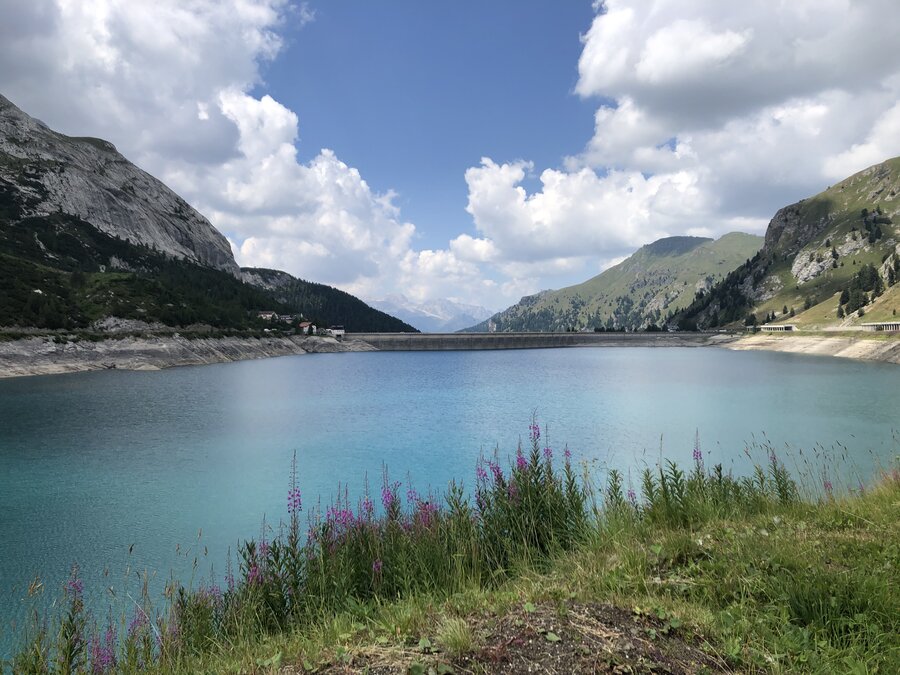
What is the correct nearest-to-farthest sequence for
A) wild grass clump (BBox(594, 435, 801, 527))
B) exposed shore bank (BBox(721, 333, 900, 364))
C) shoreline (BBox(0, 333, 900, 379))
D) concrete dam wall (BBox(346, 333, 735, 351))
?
wild grass clump (BBox(594, 435, 801, 527)) → shoreline (BBox(0, 333, 900, 379)) → exposed shore bank (BBox(721, 333, 900, 364)) → concrete dam wall (BBox(346, 333, 735, 351))

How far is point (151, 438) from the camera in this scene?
32469 mm

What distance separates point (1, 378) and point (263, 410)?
48861 millimetres

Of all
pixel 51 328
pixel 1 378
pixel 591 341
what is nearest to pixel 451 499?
pixel 1 378

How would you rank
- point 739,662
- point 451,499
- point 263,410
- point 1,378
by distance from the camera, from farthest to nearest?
point 1,378
point 263,410
point 451,499
point 739,662

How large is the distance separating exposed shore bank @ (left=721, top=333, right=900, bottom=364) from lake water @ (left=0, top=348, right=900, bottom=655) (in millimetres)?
39589

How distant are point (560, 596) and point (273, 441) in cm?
3064

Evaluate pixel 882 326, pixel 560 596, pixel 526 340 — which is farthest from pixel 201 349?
pixel 882 326

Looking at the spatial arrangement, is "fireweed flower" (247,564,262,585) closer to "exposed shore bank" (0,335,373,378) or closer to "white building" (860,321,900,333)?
"exposed shore bank" (0,335,373,378)

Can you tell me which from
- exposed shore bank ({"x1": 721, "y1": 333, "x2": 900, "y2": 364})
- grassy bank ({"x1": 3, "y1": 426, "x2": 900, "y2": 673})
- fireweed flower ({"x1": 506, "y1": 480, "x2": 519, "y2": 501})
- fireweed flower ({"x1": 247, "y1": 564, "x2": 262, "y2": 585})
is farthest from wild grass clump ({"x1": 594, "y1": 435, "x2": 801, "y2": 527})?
exposed shore bank ({"x1": 721, "y1": 333, "x2": 900, "y2": 364})

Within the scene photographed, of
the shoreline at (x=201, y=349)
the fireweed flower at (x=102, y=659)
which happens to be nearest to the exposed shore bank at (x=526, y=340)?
the shoreline at (x=201, y=349)

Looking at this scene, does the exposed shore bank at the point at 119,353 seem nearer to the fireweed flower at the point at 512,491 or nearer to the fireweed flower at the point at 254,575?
the fireweed flower at the point at 254,575

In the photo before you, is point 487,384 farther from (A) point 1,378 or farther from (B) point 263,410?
(A) point 1,378

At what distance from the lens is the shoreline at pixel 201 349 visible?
7381 cm

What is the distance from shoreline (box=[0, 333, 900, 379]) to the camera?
73812mm
